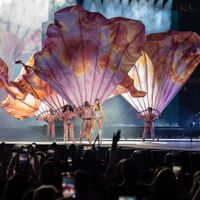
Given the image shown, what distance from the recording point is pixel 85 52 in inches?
936

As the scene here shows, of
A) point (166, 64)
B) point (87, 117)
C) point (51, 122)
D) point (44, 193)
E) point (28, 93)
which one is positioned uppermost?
point (166, 64)

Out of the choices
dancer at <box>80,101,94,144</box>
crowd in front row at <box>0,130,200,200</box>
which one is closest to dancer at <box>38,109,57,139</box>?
dancer at <box>80,101,94,144</box>

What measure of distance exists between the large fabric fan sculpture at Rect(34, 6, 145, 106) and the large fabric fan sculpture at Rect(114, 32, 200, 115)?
2.28 metres

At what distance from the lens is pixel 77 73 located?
24328 mm

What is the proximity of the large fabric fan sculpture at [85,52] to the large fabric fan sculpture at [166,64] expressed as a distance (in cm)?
228

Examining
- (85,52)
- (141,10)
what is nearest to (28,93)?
(85,52)

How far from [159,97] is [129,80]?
2.29m

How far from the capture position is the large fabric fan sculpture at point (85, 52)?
2308 centimetres

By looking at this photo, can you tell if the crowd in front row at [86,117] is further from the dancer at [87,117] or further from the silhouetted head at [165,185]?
the silhouetted head at [165,185]

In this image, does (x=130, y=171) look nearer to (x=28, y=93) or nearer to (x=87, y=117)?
(x=87, y=117)

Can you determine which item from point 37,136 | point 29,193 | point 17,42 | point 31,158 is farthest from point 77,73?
point 29,193

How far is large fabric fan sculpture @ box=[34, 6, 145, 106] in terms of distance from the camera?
75.7ft

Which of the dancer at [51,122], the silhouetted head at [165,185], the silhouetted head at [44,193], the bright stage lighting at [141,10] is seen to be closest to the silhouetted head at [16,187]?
the silhouetted head at [44,193]

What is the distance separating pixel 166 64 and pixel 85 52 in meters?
5.00
